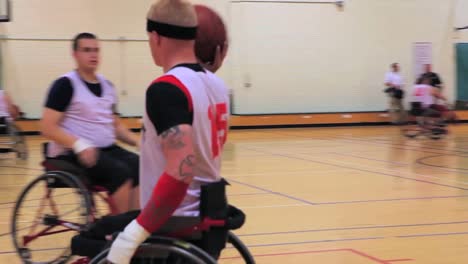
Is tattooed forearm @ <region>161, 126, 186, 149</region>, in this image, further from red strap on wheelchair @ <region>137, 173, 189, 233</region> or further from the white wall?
the white wall

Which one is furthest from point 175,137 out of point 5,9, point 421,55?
point 421,55

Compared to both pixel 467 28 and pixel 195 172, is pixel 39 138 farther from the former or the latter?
pixel 195 172

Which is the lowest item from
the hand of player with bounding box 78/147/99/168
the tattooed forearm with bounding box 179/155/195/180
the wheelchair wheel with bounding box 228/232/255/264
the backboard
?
the wheelchair wheel with bounding box 228/232/255/264

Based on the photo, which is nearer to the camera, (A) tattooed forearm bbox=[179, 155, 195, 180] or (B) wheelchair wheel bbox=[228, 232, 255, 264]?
(A) tattooed forearm bbox=[179, 155, 195, 180]

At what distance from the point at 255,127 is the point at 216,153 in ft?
44.5

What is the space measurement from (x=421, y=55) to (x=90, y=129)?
46.6 feet

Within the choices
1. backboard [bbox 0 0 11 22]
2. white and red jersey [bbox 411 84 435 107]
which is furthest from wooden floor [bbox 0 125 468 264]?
backboard [bbox 0 0 11 22]

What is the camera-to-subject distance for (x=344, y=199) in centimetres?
615

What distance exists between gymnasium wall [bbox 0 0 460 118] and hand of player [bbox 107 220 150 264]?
508 inches

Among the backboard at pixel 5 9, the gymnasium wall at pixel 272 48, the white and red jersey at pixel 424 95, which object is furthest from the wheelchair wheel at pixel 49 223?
the gymnasium wall at pixel 272 48

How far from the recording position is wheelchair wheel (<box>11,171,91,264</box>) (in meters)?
3.59

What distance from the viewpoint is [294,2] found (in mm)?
15977

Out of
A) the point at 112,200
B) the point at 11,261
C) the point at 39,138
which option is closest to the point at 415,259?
the point at 112,200

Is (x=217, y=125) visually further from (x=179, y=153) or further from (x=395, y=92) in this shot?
(x=395, y=92)
